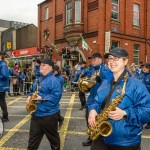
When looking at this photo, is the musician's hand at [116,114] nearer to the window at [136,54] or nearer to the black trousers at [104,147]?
the black trousers at [104,147]

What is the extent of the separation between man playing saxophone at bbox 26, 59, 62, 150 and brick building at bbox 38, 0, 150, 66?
17567mm

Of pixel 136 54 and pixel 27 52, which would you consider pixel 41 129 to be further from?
pixel 27 52

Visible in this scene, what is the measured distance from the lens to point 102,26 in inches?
890

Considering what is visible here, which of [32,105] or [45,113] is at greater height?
[32,105]

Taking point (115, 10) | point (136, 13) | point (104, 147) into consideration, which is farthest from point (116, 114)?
point (136, 13)

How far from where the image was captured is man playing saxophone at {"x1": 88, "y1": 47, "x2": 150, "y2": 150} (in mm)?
3057

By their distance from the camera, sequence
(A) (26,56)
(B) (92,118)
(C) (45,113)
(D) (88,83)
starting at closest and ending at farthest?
(B) (92,118) → (C) (45,113) → (D) (88,83) → (A) (26,56)

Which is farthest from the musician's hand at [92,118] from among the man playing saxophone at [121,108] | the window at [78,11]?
the window at [78,11]

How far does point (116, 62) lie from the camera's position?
11.1ft

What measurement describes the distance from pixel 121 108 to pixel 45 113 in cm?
194

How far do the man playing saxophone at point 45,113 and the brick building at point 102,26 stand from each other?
1757cm

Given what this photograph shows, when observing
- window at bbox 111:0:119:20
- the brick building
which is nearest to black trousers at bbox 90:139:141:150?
the brick building

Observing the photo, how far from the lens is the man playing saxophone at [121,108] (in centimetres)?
306

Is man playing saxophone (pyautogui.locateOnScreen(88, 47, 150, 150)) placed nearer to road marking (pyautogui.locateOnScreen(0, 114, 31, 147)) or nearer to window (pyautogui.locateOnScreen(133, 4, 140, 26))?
road marking (pyautogui.locateOnScreen(0, 114, 31, 147))
